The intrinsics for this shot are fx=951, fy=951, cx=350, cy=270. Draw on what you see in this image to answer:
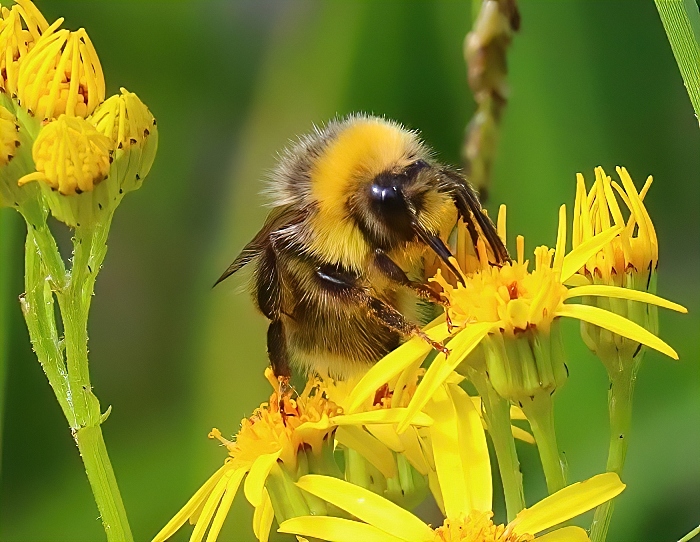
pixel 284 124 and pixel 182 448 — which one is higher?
pixel 284 124

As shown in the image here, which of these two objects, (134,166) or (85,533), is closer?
(134,166)

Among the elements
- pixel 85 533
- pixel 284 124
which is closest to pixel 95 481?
pixel 85 533

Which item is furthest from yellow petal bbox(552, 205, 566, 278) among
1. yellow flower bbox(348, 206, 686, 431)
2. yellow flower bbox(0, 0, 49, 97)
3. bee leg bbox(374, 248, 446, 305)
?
yellow flower bbox(0, 0, 49, 97)

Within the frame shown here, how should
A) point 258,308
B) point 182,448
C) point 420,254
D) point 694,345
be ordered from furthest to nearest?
point 182,448, point 694,345, point 258,308, point 420,254

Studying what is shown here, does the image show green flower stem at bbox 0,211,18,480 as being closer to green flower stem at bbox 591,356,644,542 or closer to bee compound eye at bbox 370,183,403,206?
bee compound eye at bbox 370,183,403,206

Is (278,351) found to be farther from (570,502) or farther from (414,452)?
(570,502)

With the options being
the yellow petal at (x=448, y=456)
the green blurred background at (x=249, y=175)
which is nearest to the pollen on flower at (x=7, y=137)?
the yellow petal at (x=448, y=456)

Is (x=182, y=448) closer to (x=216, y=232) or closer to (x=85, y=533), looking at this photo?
(x=85, y=533)
